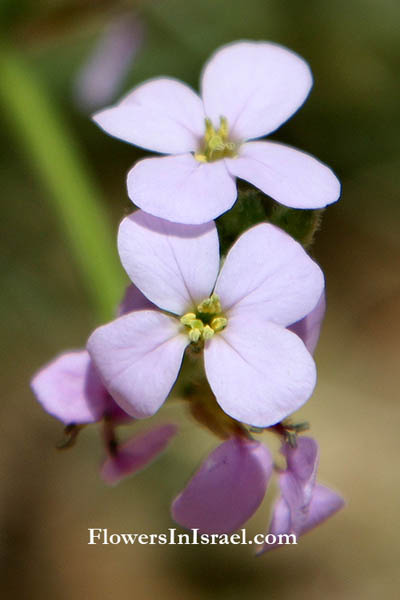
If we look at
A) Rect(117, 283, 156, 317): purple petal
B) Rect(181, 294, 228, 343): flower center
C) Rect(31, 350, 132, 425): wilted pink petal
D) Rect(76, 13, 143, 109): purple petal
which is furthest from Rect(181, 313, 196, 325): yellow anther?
Rect(76, 13, 143, 109): purple petal

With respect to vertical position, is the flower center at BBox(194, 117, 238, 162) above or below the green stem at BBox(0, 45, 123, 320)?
below

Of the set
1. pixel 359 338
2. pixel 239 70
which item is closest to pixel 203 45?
pixel 359 338

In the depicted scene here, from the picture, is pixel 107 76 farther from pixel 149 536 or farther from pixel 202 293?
pixel 202 293

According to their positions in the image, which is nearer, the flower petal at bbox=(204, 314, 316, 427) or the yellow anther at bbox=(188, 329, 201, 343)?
the flower petal at bbox=(204, 314, 316, 427)

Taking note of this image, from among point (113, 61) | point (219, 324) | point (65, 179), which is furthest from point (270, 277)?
point (113, 61)

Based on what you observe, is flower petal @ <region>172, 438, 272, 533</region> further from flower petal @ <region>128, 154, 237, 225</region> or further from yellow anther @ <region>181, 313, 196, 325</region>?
flower petal @ <region>128, 154, 237, 225</region>

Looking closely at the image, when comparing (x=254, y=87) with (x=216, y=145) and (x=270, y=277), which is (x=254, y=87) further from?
(x=270, y=277)
